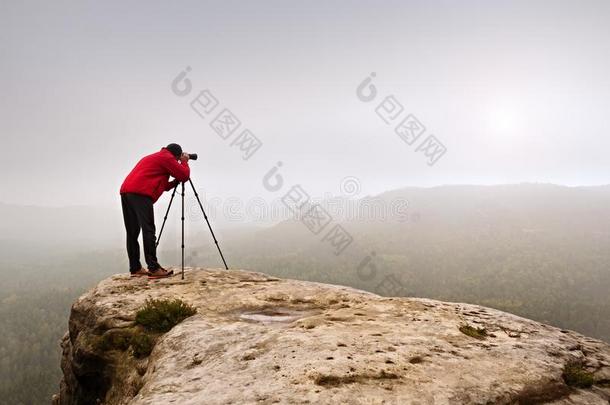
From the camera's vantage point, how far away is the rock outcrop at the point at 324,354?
443 cm

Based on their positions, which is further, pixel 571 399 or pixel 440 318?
pixel 440 318

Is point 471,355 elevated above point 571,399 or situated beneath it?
elevated above

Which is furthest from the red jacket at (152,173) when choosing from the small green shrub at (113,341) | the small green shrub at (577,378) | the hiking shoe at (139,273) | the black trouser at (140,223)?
the small green shrub at (577,378)

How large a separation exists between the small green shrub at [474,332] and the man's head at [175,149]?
366 inches

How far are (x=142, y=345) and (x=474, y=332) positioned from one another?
21.5ft

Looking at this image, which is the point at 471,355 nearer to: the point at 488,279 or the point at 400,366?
the point at 400,366

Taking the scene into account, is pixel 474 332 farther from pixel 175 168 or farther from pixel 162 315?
pixel 175 168

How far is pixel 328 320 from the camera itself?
7.08 metres

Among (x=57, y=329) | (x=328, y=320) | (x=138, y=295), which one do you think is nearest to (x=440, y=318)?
(x=328, y=320)

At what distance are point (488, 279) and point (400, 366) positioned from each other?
173686mm

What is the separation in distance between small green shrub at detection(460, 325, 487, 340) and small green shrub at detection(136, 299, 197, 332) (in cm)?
572

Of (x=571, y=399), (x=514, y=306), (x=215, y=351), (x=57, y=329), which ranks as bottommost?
(x=57, y=329)

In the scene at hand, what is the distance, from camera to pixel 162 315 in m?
7.36

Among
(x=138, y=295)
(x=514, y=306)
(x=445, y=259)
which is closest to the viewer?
(x=138, y=295)
